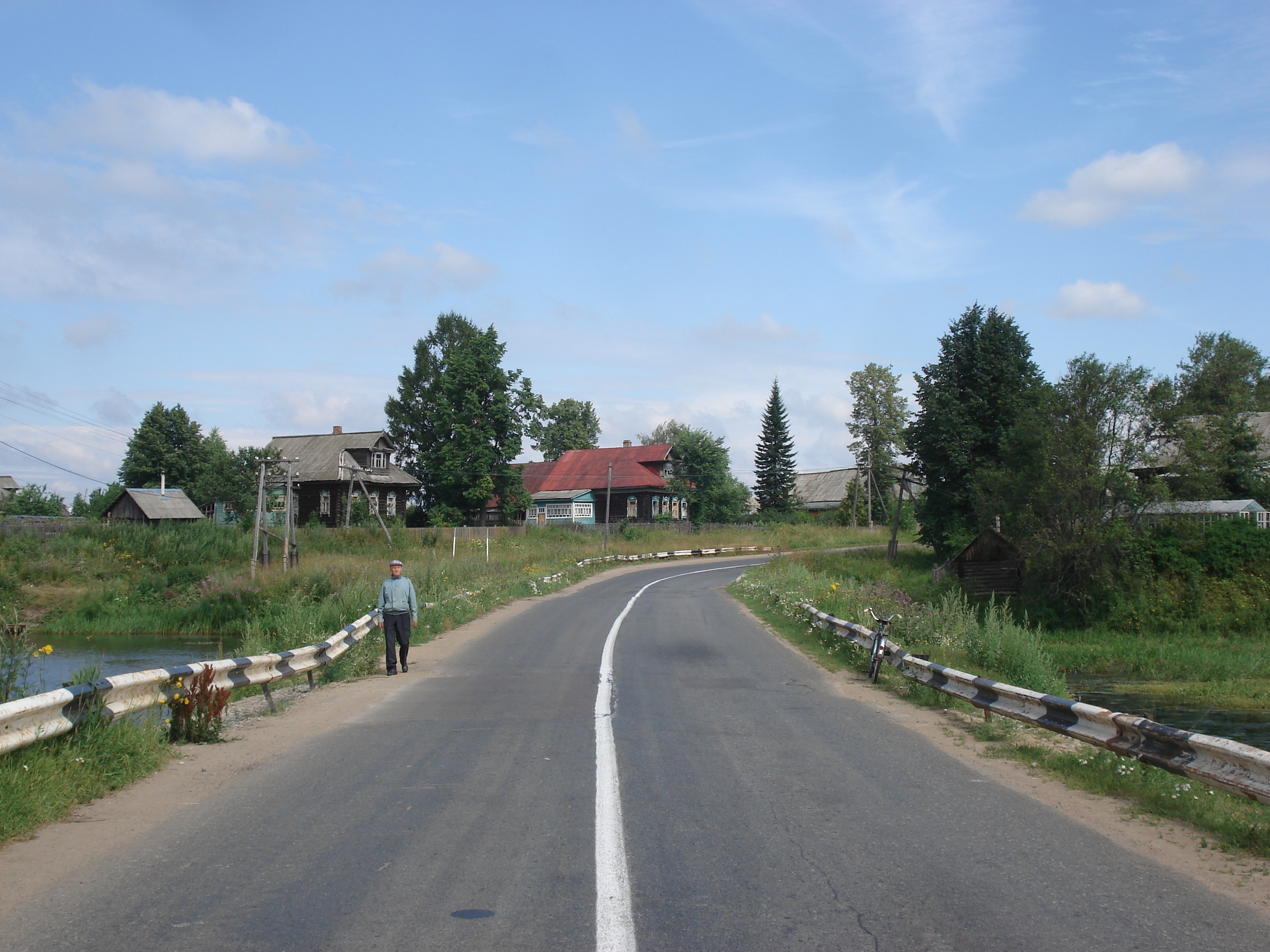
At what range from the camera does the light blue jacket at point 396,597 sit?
13.9 meters

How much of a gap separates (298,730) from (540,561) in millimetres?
35537

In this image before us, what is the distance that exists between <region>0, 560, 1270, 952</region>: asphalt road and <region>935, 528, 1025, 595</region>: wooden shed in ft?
A: 109

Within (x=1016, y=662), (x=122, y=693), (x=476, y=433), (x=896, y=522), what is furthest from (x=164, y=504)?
(x=1016, y=662)

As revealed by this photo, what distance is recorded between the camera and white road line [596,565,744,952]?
4.21 m

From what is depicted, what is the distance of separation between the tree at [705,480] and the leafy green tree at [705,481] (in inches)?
1.5

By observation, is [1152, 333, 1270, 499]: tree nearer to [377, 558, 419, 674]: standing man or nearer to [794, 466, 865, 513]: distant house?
[377, 558, 419, 674]: standing man

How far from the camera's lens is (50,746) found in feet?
23.1

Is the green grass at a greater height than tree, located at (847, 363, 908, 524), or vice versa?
tree, located at (847, 363, 908, 524)

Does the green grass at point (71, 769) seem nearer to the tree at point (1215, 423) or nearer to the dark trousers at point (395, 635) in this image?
the dark trousers at point (395, 635)

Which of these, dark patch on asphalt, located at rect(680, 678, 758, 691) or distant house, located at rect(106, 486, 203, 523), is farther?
distant house, located at rect(106, 486, 203, 523)

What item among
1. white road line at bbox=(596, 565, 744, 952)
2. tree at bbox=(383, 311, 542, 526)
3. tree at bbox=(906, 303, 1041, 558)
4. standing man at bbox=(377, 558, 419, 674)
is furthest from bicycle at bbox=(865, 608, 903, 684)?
tree at bbox=(383, 311, 542, 526)

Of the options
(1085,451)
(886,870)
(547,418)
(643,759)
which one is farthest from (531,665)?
(547,418)

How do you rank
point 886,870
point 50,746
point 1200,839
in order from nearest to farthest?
point 886,870 → point 1200,839 → point 50,746

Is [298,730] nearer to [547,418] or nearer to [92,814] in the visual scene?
[92,814]
